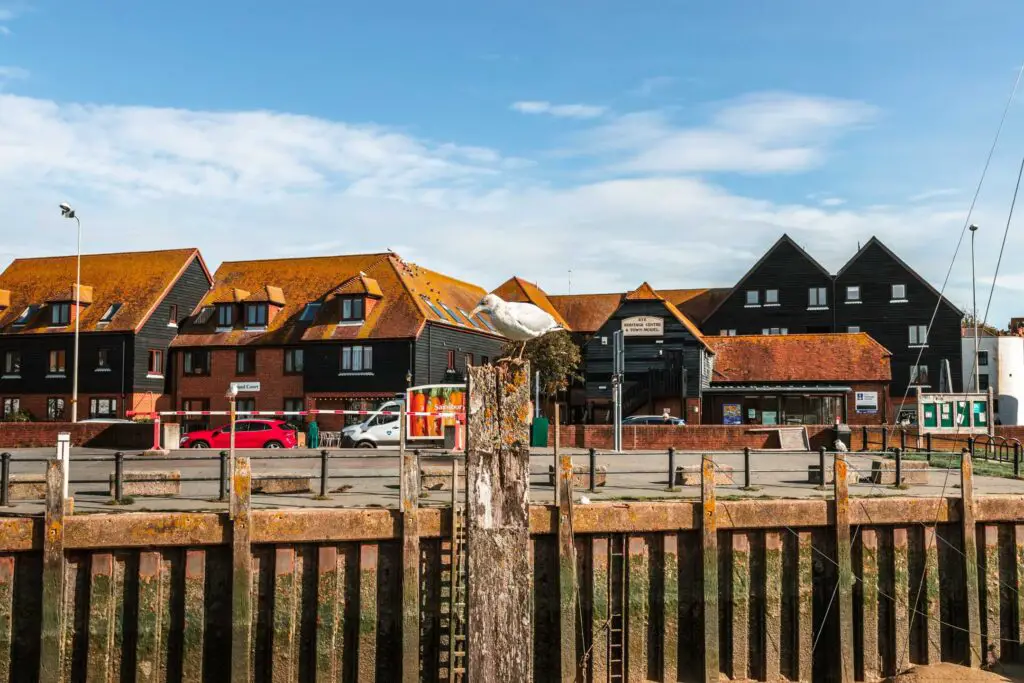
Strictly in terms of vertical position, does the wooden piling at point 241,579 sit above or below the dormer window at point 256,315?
below

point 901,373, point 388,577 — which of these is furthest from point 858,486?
point 901,373

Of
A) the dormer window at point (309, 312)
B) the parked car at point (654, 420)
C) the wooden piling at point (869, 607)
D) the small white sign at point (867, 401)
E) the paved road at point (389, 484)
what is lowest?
the wooden piling at point (869, 607)

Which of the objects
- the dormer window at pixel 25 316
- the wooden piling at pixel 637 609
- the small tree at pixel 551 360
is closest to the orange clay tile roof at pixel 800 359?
the small tree at pixel 551 360

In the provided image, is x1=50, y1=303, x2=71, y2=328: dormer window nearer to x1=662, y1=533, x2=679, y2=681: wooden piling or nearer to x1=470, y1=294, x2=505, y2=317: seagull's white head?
x1=470, y1=294, x2=505, y2=317: seagull's white head

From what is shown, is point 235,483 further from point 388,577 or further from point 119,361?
point 119,361

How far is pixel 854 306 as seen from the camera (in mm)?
69000

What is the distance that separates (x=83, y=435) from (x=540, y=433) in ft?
54.3

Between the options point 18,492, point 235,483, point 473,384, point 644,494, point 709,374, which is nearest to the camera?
point 473,384

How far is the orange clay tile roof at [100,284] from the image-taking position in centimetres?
5666

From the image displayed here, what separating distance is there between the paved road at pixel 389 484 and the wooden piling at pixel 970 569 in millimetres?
367

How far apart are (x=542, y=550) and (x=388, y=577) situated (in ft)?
7.19

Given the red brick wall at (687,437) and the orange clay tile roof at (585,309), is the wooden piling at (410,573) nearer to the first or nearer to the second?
the red brick wall at (687,437)

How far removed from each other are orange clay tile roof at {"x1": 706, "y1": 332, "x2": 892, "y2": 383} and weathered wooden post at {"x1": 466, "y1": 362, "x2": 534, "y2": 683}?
50.7 meters

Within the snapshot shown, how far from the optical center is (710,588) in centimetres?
1477
